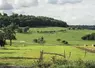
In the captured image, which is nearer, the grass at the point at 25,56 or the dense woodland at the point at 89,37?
the grass at the point at 25,56

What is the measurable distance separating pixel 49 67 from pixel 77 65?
2910mm

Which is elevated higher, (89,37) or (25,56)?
(25,56)

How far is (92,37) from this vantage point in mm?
192375

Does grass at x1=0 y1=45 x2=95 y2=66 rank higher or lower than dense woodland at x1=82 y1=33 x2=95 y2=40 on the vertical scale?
higher

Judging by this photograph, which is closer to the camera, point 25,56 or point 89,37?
point 25,56

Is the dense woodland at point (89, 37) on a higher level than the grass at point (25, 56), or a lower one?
lower

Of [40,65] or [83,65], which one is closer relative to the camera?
[83,65]

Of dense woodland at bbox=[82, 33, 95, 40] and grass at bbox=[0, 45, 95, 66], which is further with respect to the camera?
dense woodland at bbox=[82, 33, 95, 40]

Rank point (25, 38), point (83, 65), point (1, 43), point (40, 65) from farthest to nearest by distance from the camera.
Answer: point (25, 38), point (1, 43), point (40, 65), point (83, 65)

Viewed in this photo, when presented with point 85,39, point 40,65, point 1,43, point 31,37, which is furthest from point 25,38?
point 40,65

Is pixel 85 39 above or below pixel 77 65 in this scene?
below

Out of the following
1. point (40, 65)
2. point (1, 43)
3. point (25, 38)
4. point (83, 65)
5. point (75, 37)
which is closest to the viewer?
point (83, 65)

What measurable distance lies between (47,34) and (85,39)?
77.3ft

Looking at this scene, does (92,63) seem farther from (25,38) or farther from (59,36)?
(59,36)
